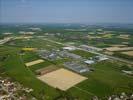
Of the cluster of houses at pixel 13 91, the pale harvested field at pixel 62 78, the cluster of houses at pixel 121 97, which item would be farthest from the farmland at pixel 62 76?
the cluster of houses at pixel 13 91

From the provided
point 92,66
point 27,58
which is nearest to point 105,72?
point 92,66

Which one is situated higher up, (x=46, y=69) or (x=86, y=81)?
(x=86, y=81)

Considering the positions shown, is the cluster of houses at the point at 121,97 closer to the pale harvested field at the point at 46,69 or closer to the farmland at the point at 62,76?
the farmland at the point at 62,76

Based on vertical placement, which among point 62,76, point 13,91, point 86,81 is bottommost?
point 13,91

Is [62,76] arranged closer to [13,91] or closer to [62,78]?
[62,78]

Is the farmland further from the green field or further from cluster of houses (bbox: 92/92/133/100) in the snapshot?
cluster of houses (bbox: 92/92/133/100)

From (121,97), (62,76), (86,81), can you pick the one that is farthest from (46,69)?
(121,97)
